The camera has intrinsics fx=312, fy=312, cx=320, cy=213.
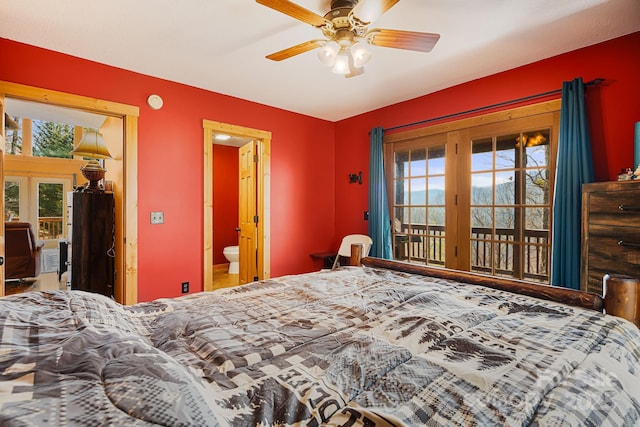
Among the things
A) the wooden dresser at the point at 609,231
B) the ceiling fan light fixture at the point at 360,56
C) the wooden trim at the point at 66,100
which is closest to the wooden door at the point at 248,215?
the wooden trim at the point at 66,100

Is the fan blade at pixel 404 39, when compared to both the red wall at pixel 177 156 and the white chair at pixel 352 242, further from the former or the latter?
the white chair at pixel 352 242

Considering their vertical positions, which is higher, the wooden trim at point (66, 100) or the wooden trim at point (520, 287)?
the wooden trim at point (66, 100)

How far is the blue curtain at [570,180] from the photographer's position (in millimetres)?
2486

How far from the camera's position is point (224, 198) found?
6328 mm

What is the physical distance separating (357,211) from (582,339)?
3.42 meters

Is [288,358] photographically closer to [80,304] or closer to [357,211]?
[80,304]

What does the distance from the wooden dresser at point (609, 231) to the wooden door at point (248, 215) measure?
10.8 feet

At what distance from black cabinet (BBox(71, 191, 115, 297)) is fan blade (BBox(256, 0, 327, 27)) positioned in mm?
2807

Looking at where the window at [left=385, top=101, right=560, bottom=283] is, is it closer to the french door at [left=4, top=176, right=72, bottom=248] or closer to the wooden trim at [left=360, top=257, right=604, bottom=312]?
the wooden trim at [left=360, top=257, right=604, bottom=312]

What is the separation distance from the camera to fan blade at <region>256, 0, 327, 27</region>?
5.35ft

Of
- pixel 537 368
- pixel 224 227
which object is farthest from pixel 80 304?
pixel 224 227

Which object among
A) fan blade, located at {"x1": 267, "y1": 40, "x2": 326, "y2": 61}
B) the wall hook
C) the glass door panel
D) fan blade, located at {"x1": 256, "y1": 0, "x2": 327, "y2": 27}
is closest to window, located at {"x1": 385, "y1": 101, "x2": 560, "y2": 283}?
the glass door panel

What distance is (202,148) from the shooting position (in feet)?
11.5

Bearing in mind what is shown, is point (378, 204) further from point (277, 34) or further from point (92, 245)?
point (92, 245)
